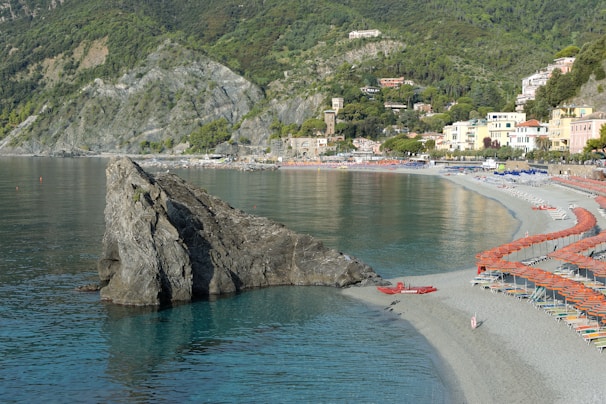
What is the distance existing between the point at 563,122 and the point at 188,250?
104170 mm

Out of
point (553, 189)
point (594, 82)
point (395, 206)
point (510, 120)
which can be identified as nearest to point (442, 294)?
point (395, 206)

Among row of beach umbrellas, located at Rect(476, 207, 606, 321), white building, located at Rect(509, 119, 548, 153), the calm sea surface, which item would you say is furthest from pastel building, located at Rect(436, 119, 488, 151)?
row of beach umbrellas, located at Rect(476, 207, 606, 321)

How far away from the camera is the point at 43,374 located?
25.6m

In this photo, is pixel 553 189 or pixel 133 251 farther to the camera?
pixel 553 189

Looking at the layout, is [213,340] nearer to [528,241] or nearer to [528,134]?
[528,241]

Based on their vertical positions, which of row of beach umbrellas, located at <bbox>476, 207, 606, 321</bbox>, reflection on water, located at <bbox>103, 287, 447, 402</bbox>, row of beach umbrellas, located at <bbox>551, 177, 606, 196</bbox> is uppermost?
row of beach umbrellas, located at <bbox>551, 177, 606, 196</bbox>

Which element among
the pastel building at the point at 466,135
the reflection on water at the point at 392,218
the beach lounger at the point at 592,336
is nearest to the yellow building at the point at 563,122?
the reflection on water at the point at 392,218

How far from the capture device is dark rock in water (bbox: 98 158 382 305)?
33.2m

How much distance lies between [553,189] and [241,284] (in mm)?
65055

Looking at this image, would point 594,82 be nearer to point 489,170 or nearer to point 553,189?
point 489,170

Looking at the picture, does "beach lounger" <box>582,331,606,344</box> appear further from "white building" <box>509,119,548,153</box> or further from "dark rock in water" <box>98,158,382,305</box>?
"white building" <box>509,119,548,153</box>

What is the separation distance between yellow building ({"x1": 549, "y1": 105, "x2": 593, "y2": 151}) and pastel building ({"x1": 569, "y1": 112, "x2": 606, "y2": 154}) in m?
3.01

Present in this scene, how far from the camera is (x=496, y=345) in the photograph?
89.6 feet

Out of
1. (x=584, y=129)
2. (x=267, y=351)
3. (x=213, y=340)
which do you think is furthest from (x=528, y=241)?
(x=584, y=129)
